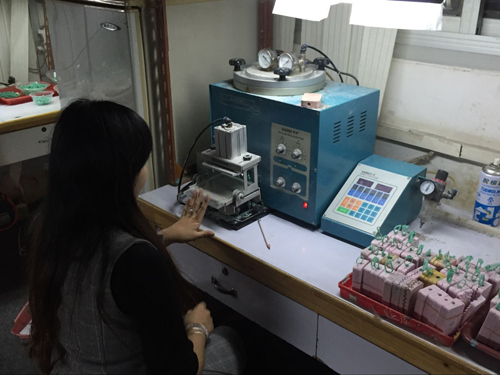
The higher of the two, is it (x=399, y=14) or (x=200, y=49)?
(x=399, y=14)

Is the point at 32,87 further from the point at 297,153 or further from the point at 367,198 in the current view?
the point at 367,198

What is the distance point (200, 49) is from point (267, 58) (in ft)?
1.13

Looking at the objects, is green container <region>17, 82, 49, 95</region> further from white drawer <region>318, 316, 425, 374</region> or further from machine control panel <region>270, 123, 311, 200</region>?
white drawer <region>318, 316, 425, 374</region>

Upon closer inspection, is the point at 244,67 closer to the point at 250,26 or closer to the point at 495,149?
the point at 250,26

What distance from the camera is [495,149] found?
1.63m

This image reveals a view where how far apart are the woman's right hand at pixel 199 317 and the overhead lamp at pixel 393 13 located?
90cm

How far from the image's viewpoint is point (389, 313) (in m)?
1.11

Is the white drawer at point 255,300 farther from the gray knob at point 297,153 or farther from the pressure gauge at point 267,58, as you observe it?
the pressure gauge at point 267,58

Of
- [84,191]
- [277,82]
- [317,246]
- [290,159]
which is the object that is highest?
[277,82]

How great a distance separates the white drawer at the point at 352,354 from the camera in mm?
1137

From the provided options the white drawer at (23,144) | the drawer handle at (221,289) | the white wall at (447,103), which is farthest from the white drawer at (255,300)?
the white drawer at (23,144)

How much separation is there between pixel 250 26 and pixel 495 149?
107 cm

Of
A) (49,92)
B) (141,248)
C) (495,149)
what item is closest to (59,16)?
(49,92)

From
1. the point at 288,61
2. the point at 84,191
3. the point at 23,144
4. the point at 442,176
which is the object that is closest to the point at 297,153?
the point at 288,61
